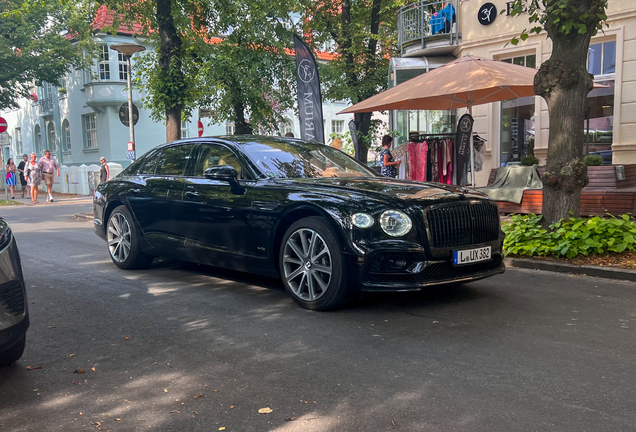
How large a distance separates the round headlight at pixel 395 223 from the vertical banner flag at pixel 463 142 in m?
7.33

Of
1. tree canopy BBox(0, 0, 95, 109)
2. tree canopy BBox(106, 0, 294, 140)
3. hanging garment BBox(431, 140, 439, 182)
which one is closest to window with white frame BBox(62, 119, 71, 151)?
tree canopy BBox(0, 0, 95, 109)

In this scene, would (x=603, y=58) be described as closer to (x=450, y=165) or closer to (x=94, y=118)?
(x=450, y=165)

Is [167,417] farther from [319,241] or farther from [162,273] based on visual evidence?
[162,273]

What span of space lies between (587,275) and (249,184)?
3.98m

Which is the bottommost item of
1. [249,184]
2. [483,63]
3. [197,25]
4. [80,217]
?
[80,217]

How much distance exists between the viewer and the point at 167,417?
10.2 ft

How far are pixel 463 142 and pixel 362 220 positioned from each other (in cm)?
765

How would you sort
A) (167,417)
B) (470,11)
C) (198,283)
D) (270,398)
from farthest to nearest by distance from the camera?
1. (470,11)
2. (198,283)
3. (270,398)
4. (167,417)

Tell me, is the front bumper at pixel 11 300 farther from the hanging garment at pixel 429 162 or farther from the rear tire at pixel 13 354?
the hanging garment at pixel 429 162

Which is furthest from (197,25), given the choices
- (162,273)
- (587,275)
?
(587,275)

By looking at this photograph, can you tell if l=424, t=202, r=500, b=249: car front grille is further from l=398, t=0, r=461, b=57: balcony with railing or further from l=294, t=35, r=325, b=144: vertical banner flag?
l=398, t=0, r=461, b=57: balcony with railing

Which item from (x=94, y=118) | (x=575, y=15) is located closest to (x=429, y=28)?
(x=575, y=15)

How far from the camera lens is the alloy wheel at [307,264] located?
5070mm

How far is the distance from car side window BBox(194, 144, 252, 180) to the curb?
12.2 ft
